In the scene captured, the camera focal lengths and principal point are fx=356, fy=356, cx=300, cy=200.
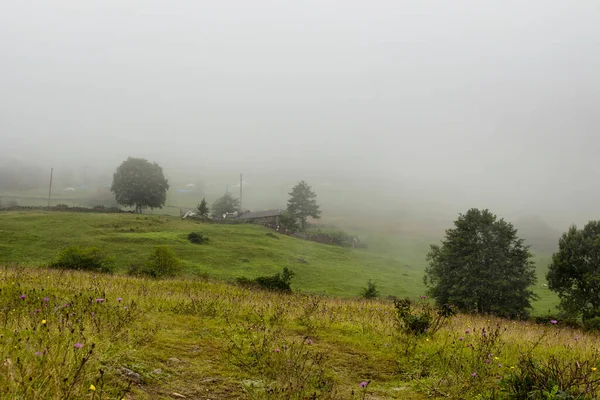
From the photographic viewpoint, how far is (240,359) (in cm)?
548

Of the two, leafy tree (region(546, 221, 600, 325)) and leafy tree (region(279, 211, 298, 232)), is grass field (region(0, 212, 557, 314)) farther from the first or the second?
leafy tree (region(279, 211, 298, 232))

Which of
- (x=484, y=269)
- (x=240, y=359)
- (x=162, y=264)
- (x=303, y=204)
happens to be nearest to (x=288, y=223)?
(x=303, y=204)

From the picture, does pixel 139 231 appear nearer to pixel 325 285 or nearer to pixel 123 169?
pixel 325 285

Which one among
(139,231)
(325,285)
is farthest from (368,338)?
(139,231)

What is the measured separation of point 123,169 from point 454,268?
7496cm

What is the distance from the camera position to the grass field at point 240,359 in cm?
376

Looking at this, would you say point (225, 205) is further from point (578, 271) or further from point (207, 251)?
point (578, 271)

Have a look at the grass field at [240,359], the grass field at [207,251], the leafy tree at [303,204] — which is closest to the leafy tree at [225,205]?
the leafy tree at [303,204]

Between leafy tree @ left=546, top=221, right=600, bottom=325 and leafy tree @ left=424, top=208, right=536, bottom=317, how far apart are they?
7.15 feet

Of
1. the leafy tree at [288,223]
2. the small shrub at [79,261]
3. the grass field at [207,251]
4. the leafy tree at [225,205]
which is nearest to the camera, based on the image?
the small shrub at [79,261]

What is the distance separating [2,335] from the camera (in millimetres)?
4207

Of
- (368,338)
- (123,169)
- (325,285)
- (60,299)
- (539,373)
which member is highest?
(123,169)

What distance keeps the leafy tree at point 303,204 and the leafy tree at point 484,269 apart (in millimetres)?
64828

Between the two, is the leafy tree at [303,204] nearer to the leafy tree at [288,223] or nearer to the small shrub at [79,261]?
the leafy tree at [288,223]
